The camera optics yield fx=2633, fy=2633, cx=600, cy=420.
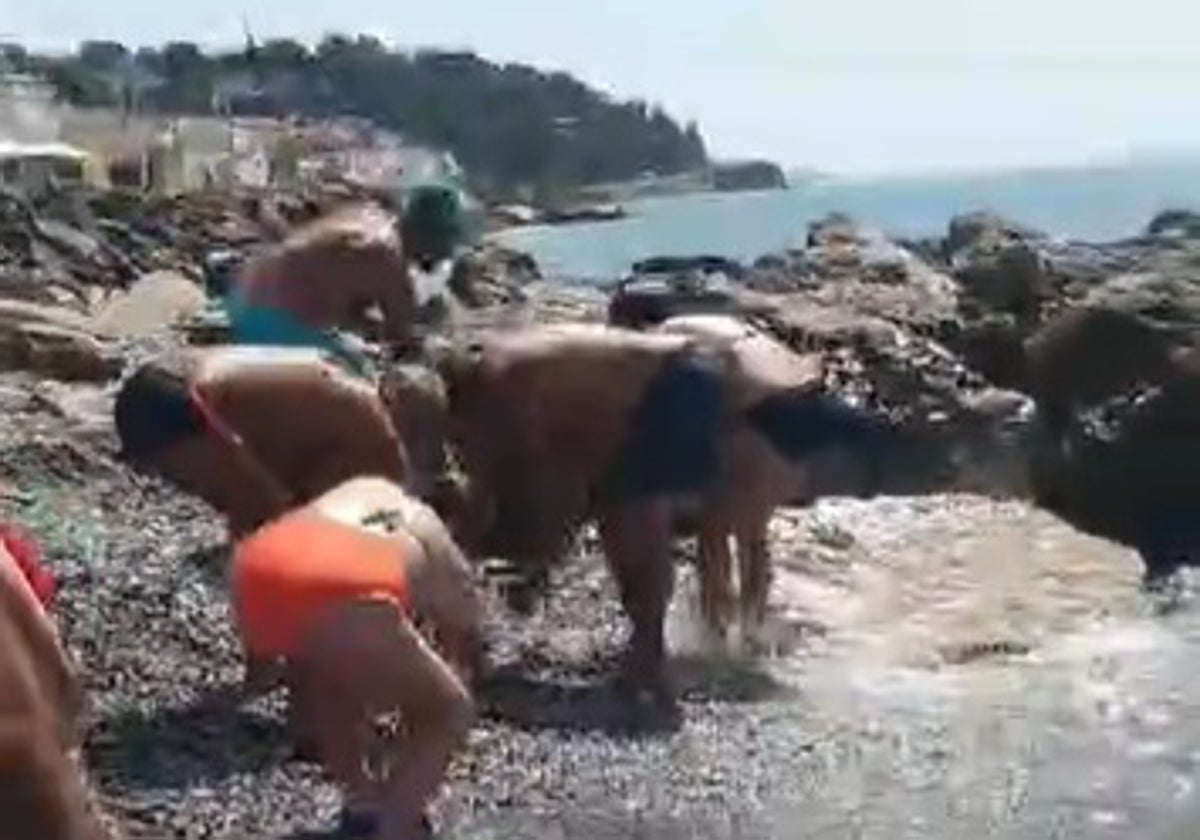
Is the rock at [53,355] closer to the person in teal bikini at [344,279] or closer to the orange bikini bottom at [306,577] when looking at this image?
the person in teal bikini at [344,279]

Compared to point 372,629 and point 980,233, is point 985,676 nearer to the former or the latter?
point 372,629

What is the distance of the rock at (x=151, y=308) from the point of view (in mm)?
19844

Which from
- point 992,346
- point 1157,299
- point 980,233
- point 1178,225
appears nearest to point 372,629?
point 1157,299

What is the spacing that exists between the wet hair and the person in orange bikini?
5.60 ft

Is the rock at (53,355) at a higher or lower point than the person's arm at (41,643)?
lower

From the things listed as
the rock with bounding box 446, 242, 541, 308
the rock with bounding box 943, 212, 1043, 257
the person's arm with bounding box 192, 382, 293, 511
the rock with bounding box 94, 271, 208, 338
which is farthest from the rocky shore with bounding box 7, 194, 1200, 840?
the rock with bounding box 943, 212, 1043, 257

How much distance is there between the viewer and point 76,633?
8.58 metres

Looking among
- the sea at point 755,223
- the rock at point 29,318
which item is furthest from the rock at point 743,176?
the rock at point 29,318

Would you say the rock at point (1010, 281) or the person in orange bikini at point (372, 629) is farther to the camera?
the rock at point (1010, 281)

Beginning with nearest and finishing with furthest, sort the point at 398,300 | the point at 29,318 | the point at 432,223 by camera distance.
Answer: the point at 432,223
the point at 398,300
the point at 29,318

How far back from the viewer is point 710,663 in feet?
30.5

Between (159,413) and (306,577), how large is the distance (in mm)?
2195

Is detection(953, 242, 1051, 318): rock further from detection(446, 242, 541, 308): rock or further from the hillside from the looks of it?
the hillside

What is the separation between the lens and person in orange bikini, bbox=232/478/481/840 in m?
5.58
